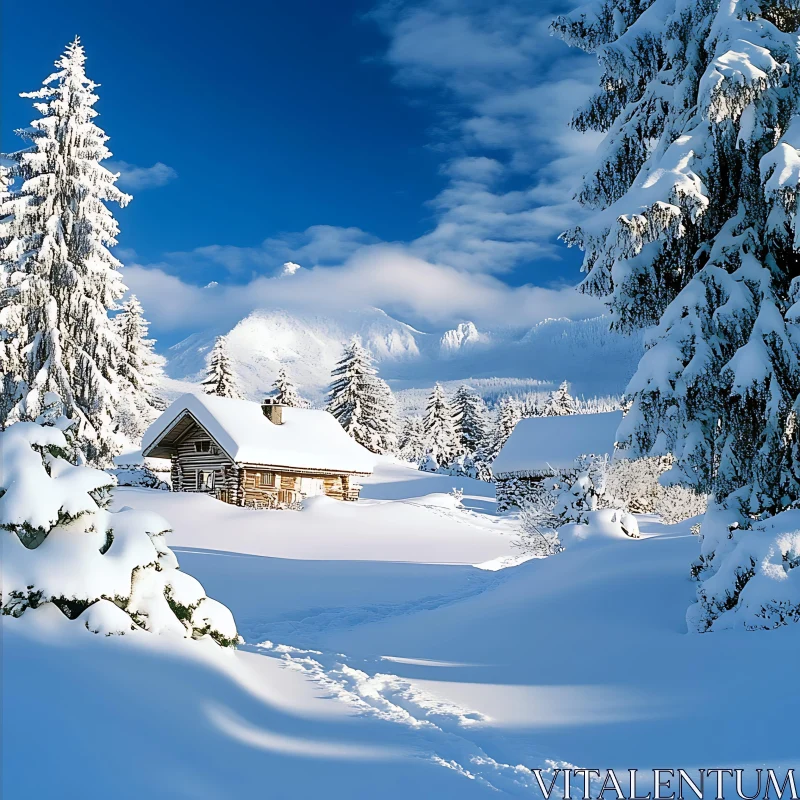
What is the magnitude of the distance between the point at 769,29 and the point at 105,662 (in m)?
10.0

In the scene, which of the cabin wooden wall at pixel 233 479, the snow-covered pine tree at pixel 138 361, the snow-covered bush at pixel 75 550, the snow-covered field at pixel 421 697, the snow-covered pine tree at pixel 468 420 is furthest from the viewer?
the snow-covered pine tree at pixel 468 420

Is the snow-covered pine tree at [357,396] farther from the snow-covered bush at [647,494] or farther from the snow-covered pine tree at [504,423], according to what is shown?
the snow-covered bush at [647,494]

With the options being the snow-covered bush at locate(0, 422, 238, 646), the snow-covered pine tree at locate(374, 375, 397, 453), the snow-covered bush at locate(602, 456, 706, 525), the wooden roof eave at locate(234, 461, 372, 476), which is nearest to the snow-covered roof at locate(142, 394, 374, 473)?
the wooden roof eave at locate(234, 461, 372, 476)

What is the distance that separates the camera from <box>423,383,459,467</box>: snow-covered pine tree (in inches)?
2522

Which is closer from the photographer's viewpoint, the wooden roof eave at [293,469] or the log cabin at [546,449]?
the wooden roof eave at [293,469]

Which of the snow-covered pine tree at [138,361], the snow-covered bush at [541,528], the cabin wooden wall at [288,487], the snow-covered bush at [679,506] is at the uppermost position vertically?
the snow-covered pine tree at [138,361]

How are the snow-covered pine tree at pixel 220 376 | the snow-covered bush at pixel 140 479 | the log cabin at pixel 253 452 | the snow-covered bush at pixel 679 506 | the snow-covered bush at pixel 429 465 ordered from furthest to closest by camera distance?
the snow-covered bush at pixel 429 465 < the snow-covered pine tree at pixel 220 376 < the snow-covered bush at pixel 140 479 < the log cabin at pixel 253 452 < the snow-covered bush at pixel 679 506

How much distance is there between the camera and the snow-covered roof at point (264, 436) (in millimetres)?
29594

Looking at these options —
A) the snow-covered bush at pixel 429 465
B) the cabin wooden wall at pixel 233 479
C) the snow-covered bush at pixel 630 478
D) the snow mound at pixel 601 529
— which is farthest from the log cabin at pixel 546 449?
the snow mound at pixel 601 529

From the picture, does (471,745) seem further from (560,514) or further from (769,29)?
(560,514)

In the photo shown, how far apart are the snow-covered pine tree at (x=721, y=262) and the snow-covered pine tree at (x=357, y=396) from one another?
156 ft

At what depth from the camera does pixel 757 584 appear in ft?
23.2

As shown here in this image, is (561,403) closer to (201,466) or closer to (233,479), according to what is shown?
(201,466)

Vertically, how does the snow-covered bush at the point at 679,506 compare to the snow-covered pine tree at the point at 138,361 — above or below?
below
